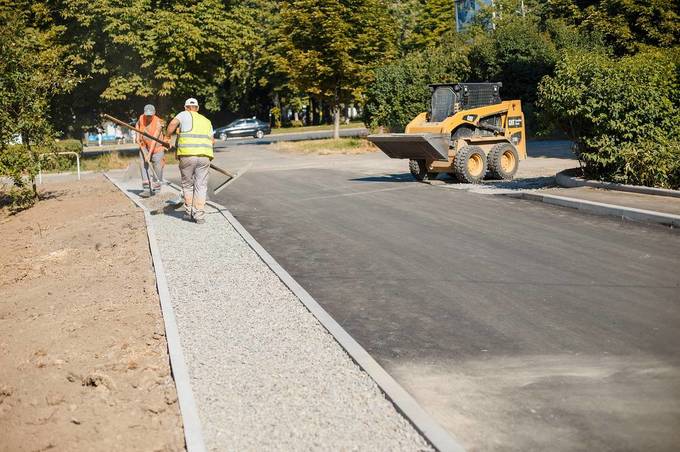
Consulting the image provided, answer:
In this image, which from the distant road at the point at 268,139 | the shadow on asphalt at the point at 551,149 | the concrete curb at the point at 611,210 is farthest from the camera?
the distant road at the point at 268,139

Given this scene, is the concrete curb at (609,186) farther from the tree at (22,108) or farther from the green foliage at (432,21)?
the green foliage at (432,21)

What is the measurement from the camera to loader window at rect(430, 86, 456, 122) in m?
19.5

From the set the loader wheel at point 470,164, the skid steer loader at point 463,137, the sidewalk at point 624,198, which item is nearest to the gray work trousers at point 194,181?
the skid steer loader at point 463,137

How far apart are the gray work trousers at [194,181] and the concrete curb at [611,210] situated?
6.03 metres

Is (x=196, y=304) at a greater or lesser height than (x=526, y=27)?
lesser

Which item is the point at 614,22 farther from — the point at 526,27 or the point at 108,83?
the point at 108,83

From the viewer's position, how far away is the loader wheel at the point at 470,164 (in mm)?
18547

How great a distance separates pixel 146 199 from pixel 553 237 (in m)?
10.4

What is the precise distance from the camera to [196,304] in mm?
7922

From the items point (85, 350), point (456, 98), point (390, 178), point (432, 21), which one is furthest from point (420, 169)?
point (432, 21)

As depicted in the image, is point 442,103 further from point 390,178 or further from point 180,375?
point 180,375

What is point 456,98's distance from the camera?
1938 centimetres

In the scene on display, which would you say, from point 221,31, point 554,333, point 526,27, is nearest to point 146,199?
point 554,333

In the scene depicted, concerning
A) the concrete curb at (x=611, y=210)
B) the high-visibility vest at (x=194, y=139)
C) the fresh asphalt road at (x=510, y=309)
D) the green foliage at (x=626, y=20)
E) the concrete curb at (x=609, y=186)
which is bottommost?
the fresh asphalt road at (x=510, y=309)
